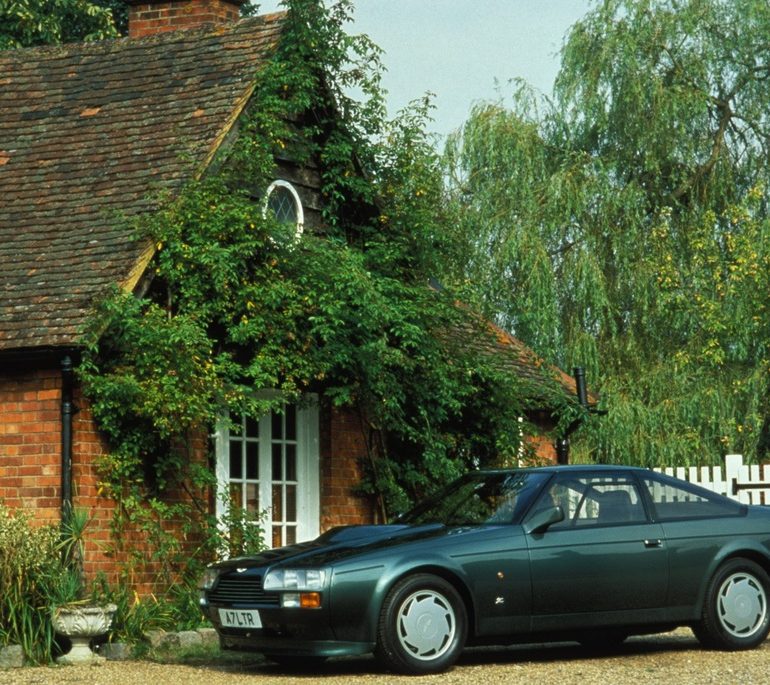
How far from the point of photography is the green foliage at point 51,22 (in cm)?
2827

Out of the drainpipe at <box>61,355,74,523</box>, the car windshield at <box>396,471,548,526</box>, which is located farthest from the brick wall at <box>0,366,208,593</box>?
the car windshield at <box>396,471,548,526</box>

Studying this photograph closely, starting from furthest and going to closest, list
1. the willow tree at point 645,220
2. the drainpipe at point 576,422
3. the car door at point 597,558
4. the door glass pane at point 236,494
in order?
the willow tree at point 645,220 → the drainpipe at point 576,422 → the door glass pane at point 236,494 → the car door at point 597,558

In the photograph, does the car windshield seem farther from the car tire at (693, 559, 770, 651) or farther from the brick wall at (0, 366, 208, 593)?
the brick wall at (0, 366, 208, 593)

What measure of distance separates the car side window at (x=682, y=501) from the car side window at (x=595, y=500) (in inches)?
6.1

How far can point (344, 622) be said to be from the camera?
10.5 metres

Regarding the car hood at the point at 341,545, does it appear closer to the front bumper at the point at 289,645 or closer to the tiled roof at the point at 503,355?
the front bumper at the point at 289,645

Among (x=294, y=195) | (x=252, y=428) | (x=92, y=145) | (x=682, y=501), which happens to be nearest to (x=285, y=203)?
(x=294, y=195)

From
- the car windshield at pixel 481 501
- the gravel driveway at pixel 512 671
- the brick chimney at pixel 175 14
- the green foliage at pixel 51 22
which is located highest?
the green foliage at pixel 51 22

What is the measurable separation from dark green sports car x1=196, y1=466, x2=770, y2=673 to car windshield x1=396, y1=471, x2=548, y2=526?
0.02 metres

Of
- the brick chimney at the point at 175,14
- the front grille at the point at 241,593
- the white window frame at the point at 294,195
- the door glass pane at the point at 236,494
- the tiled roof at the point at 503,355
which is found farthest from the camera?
the brick chimney at the point at 175,14

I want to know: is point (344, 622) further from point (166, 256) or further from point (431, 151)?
point (431, 151)

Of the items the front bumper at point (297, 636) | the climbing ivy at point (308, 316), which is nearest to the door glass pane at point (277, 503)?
the climbing ivy at point (308, 316)

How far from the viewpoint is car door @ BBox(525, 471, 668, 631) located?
36.9 feet

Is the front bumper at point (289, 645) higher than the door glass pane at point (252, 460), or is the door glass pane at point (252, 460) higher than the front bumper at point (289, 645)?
the door glass pane at point (252, 460)
